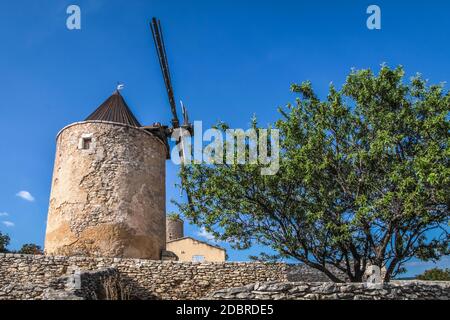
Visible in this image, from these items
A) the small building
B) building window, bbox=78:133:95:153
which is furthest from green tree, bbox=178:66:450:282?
the small building

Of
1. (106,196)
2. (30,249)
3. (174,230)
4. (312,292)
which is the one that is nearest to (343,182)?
(312,292)

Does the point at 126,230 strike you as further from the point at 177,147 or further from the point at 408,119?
the point at 408,119

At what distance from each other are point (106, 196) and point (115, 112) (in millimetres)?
4107

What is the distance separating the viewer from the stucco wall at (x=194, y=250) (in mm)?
28484

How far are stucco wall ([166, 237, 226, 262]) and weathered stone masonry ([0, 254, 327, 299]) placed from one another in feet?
48.6

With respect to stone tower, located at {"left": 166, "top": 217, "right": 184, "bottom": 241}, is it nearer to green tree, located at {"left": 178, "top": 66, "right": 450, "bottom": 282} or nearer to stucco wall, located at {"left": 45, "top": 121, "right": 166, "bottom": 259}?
stucco wall, located at {"left": 45, "top": 121, "right": 166, "bottom": 259}

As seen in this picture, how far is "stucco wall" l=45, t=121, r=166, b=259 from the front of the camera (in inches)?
615

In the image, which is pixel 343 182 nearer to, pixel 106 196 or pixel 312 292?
pixel 312 292

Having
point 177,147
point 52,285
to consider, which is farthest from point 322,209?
point 177,147

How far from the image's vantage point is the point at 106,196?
16016 mm

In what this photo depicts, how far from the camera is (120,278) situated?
12953 millimetres
